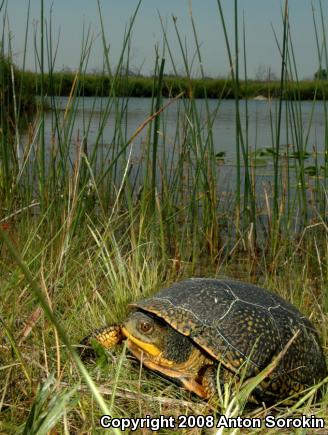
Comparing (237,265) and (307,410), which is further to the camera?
(237,265)

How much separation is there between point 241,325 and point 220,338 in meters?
0.08

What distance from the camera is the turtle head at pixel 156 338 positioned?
90.7 inches

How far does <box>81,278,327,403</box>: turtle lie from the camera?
2170 mm

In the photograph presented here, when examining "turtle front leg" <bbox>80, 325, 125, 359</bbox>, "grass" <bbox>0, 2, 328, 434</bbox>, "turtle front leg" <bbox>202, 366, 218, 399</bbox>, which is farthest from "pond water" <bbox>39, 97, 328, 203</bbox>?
"turtle front leg" <bbox>202, 366, 218, 399</bbox>

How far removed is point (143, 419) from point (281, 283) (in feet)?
5.55

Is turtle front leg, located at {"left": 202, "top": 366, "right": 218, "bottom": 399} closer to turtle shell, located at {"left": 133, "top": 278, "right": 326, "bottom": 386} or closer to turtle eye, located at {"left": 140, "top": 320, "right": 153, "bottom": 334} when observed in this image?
turtle shell, located at {"left": 133, "top": 278, "right": 326, "bottom": 386}

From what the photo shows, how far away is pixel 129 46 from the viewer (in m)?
3.54

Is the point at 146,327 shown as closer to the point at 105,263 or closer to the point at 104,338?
the point at 104,338

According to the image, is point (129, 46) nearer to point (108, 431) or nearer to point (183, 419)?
point (183, 419)

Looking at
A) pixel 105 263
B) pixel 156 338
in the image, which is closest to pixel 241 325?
pixel 156 338

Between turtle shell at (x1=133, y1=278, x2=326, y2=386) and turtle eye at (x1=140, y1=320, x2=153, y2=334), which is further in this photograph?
turtle eye at (x1=140, y1=320, x2=153, y2=334)

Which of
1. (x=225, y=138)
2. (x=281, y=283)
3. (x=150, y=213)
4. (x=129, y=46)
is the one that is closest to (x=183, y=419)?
(x=281, y=283)

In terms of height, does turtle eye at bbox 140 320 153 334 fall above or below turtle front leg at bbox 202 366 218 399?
above

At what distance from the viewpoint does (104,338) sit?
2.38 m
